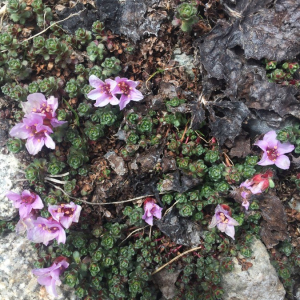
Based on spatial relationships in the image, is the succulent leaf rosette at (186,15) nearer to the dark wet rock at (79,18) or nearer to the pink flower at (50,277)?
the dark wet rock at (79,18)

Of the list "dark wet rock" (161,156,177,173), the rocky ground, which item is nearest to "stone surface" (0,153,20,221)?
the rocky ground

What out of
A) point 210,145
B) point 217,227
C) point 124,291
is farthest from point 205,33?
point 124,291

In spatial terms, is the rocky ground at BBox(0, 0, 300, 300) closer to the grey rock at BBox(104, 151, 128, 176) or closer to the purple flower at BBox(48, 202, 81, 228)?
the grey rock at BBox(104, 151, 128, 176)

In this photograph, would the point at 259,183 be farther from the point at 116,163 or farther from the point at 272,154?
the point at 116,163

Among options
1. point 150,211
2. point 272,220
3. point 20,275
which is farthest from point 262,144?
point 20,275

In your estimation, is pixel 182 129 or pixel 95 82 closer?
pixel 95 82

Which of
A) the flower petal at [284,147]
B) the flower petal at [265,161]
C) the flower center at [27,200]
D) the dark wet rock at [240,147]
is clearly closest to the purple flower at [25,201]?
the flower center at [27,200]
